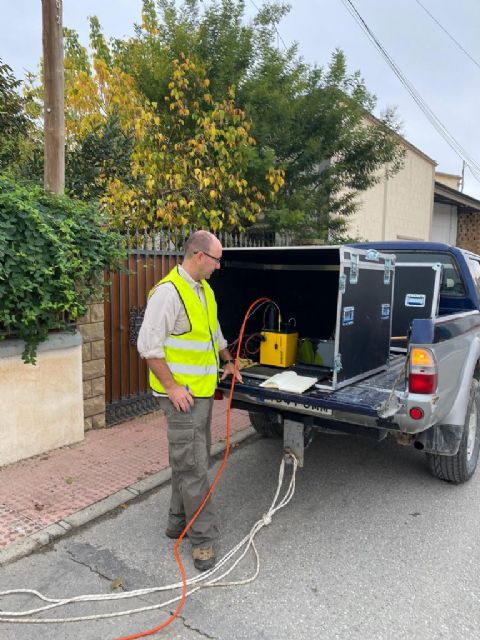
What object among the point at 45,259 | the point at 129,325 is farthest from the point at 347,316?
the point at 129,325

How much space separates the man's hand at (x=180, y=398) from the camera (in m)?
2.96

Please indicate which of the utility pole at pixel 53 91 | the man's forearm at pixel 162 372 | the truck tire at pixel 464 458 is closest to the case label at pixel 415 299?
the truck tire at pixel 464 458

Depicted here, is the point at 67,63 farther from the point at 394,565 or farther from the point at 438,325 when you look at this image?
the point at 394,565

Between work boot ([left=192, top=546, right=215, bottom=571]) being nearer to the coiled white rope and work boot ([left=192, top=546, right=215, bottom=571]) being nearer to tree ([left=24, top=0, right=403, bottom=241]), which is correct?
the coiled white rope

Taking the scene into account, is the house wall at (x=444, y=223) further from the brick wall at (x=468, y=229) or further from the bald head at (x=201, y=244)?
the bald head at (x=201, y=244)

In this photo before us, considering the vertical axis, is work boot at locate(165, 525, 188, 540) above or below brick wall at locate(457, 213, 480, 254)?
below

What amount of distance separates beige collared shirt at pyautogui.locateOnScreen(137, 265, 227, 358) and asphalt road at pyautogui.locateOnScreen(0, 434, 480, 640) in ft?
4.42

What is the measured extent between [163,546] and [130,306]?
2.99m

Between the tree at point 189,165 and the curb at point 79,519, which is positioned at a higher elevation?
the tree at point 189,165

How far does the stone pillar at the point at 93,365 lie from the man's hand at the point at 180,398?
244 centimetres

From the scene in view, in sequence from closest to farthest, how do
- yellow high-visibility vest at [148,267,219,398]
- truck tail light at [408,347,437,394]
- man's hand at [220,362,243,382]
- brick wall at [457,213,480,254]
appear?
yellow high-visibility vest at [148,267,219,398] → truck tail light at [408,347,437,394] → man's hand at [220,362,243,382] → brick wall at [457,213,480,254]

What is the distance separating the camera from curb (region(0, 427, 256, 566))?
127 inches

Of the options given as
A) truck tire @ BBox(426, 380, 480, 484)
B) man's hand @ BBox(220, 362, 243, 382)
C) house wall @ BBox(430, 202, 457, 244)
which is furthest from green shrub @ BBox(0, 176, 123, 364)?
house wall @ BBox(430, 202, 457, 244)

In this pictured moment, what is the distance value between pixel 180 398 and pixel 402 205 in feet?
51.3
